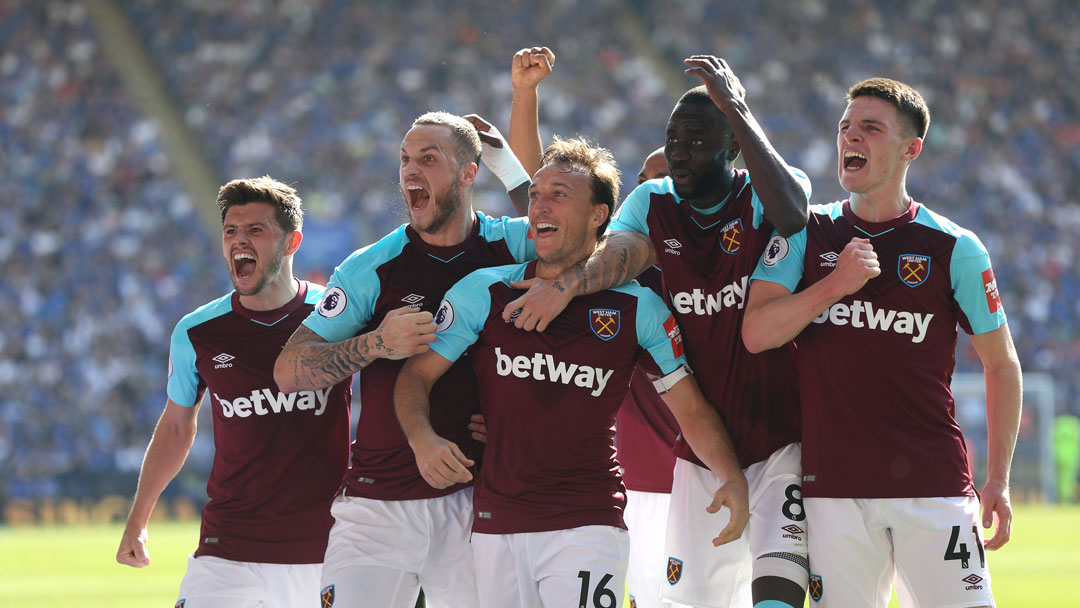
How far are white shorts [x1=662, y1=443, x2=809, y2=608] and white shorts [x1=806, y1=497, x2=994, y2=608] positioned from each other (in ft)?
0.40

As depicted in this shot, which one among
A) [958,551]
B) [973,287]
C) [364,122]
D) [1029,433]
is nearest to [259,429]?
[958,551]

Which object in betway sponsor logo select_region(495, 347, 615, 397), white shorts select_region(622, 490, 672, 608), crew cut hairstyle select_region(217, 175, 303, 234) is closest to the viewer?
betway sponsor logo select_region(495, 347, 615, 397)

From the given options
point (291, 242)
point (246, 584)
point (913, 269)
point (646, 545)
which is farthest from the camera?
point (646, 545)

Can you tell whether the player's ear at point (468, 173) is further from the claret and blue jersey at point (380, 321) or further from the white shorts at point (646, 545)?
the white shorts at point (646, 545)

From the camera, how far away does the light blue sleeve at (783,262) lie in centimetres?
481

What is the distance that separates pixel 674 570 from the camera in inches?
203

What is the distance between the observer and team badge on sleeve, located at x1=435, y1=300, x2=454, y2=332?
4.70 metres

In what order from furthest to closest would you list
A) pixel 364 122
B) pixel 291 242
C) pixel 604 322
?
1. pixel 364 122
2. pixel 291 242
3. pixel 604 322

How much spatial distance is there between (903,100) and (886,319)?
3.04 feet

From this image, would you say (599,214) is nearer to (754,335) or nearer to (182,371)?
(754,335)

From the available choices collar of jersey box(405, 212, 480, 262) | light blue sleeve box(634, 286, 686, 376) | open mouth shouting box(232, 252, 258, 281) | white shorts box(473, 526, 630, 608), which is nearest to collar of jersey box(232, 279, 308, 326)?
open mouth shouting box(232, 252, 258, 281)

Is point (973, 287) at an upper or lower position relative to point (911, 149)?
lower

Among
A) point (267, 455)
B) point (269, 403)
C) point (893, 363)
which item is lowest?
point (267, 455)

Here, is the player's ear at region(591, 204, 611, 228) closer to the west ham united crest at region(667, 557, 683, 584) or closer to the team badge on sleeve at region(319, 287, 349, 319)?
the team badge on sleeve at region(319, 287, 349, 319)
